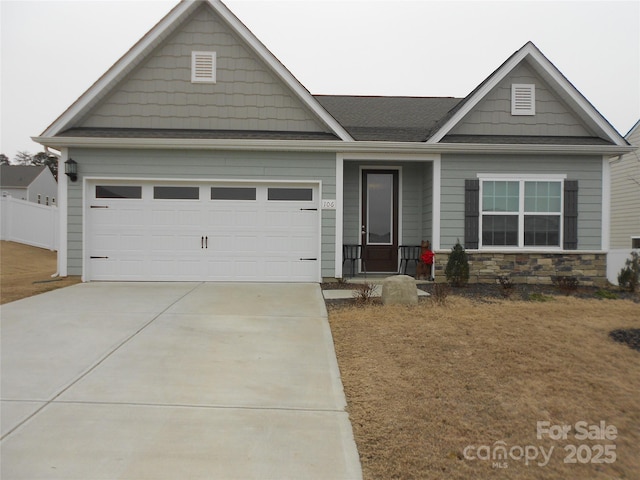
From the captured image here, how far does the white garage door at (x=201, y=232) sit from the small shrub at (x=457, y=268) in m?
3.02

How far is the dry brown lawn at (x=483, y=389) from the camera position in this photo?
2654 millimetres

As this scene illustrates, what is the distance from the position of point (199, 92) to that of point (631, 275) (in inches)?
413

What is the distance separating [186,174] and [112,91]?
8.77 ft

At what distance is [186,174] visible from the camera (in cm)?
904

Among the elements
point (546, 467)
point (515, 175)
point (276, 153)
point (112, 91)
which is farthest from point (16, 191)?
point (546, 467)

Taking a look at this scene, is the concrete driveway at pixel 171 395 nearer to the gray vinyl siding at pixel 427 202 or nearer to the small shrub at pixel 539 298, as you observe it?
the small shrub at pixel 539 298

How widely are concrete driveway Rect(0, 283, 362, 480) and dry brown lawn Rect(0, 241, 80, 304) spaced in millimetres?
1483

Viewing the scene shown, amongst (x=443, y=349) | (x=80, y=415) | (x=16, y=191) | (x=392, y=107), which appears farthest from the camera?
(x=16, y=191)

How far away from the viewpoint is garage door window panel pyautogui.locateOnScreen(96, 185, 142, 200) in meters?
9.12

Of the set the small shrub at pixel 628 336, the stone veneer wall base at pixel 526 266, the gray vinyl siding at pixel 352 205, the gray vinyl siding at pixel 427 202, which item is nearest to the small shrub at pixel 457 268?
the stone veneer wall base at pixel 526 266

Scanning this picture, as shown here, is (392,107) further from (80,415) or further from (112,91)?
(80,415)

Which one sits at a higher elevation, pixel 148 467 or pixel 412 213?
pixel 412 213

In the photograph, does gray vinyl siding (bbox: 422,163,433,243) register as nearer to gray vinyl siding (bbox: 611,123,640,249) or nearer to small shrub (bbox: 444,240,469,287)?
small shrub (bbox: 444,240,469,287)

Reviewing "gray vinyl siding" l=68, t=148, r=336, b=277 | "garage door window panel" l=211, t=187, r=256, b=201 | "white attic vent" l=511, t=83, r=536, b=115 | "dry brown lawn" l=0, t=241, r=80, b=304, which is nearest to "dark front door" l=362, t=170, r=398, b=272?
"gray vinyl siding" l=68, t=148, r=336, b=277
